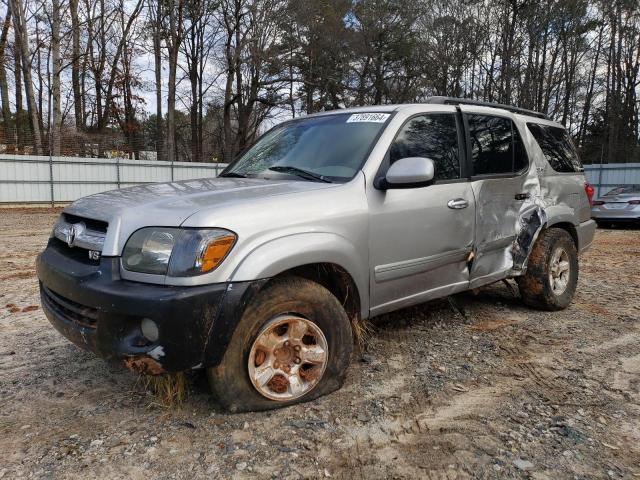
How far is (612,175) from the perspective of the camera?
21516 millimetres

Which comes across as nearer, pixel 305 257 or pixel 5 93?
pixel 305 257

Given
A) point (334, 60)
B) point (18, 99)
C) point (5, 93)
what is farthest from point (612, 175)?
point (18, 99)

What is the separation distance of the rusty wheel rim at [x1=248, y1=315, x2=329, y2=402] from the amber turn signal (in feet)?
1.48

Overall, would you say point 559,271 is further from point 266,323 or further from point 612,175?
point 612,175

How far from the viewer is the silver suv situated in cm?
230

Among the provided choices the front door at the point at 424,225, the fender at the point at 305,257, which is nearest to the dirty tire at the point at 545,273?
the front door at the point at 424,225

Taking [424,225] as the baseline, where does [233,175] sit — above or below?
above

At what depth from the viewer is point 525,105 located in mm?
26625

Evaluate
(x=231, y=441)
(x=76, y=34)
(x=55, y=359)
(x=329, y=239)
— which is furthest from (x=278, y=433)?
(x=76, y=34)

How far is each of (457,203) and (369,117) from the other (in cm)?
86

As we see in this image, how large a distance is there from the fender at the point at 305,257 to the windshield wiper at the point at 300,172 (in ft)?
1.56

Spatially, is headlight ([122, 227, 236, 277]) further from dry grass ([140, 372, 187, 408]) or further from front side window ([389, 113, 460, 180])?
front side window ([389, 113, 460, 180])

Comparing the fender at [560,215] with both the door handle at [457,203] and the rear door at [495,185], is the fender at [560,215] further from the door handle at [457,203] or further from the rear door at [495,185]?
the door handle at [457,203]

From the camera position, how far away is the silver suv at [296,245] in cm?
230
